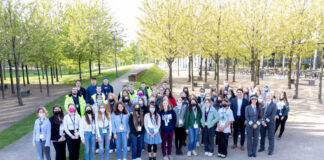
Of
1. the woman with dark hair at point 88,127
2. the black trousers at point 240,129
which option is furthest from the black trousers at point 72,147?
the black trousers at point 240,129

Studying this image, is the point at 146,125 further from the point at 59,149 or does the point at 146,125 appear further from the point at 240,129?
the point at 240,129

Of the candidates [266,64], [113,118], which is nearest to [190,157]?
[113,118]

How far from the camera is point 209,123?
6.74 metres

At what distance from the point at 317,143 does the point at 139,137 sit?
6643 mm

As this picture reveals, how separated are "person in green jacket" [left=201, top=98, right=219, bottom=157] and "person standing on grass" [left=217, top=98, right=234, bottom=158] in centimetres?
20

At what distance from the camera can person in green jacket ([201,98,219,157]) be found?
22.0ft

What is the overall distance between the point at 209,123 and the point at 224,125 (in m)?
0.48

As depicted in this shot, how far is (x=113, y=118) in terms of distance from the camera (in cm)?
633

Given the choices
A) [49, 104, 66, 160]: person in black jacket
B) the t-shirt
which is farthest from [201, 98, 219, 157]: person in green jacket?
[49, 104, 66, 160]: person in black jacket

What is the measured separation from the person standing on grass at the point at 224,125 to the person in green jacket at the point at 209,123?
7.7 inches

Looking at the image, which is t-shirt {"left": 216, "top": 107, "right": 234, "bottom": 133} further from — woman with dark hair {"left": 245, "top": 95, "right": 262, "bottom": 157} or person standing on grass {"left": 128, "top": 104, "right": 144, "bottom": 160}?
person standing on grass {"left": 128, "top": 104, "right": 144, "bottom": 160}

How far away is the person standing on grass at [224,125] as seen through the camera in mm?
6680

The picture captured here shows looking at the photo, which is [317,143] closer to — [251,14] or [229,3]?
[251,14]

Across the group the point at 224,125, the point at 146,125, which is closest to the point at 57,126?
the point at 146,125
